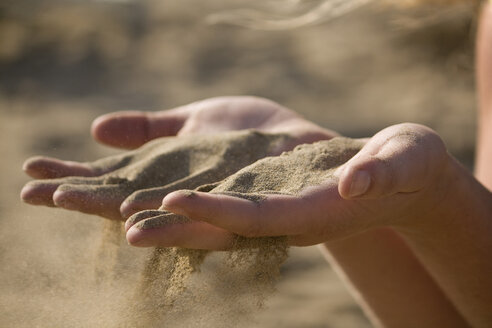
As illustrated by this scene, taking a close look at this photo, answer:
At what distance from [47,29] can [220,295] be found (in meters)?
4.46

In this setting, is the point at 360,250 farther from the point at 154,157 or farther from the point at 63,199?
the point at 63,199

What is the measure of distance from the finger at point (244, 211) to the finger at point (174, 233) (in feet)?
0.15

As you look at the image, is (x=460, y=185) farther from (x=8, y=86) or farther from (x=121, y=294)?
(x=8, y=86)

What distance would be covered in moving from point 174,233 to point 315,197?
9.4 inches

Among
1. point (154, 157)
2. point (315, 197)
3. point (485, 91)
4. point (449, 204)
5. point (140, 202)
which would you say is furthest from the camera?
point (485, 91)

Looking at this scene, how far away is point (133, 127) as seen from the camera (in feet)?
5.56

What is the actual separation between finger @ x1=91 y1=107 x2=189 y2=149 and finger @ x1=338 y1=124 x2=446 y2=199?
741mm

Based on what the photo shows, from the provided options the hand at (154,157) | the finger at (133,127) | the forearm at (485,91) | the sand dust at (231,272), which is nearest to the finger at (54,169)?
the hand at (154,157)

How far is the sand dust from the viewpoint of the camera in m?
1.06

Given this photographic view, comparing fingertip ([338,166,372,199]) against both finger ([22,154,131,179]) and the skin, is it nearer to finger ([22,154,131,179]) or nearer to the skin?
the skin

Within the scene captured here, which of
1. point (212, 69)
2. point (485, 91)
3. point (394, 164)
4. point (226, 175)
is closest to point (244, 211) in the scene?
point (394, 164)

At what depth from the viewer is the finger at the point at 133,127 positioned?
167 cm

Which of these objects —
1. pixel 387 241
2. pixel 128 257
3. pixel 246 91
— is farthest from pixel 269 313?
pixel 246 91

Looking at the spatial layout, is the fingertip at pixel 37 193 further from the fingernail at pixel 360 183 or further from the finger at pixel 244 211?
the fingernail at pixel 360 183
